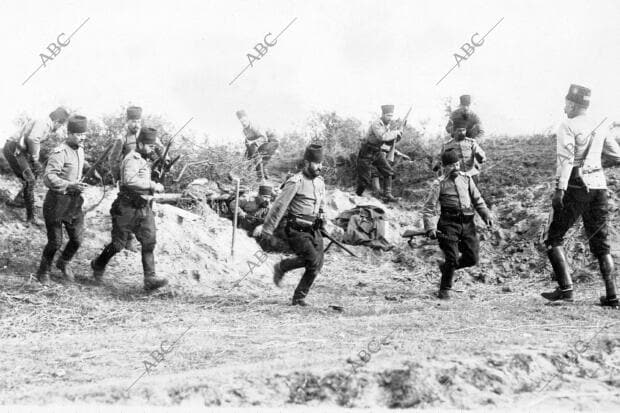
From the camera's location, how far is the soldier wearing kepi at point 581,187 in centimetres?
686

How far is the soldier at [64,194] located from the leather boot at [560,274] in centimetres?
515

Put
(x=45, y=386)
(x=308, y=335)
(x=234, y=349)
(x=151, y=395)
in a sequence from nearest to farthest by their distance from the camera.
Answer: (x=151, y=395) → (x=45, y=386) → (x=234, y=349) → (x=308, y=335)

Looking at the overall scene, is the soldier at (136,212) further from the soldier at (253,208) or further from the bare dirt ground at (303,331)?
the soldier at (253,208)

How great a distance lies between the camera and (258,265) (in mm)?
9477

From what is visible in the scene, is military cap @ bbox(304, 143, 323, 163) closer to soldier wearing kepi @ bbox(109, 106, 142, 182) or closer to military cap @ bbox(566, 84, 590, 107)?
soldier wearing kepi @ bbox(109, 106, 142, 182)

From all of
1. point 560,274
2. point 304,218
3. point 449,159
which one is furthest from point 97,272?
point 560,274

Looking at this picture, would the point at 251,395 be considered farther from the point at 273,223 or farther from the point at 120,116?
the point at 120,116

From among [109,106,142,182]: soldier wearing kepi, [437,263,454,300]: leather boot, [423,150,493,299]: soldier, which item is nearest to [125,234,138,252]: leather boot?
[109,106,142,182]: soldier wearing kepi

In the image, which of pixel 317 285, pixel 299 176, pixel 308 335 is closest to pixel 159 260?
pixel 317 285

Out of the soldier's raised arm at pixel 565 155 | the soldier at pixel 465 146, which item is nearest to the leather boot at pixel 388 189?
the soldier at pixel 465 146

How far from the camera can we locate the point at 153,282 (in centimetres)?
780

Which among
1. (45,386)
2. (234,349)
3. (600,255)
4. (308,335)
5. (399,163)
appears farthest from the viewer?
(399,163)

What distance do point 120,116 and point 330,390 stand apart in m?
10.2

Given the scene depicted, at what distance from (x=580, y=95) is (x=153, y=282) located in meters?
5.03
